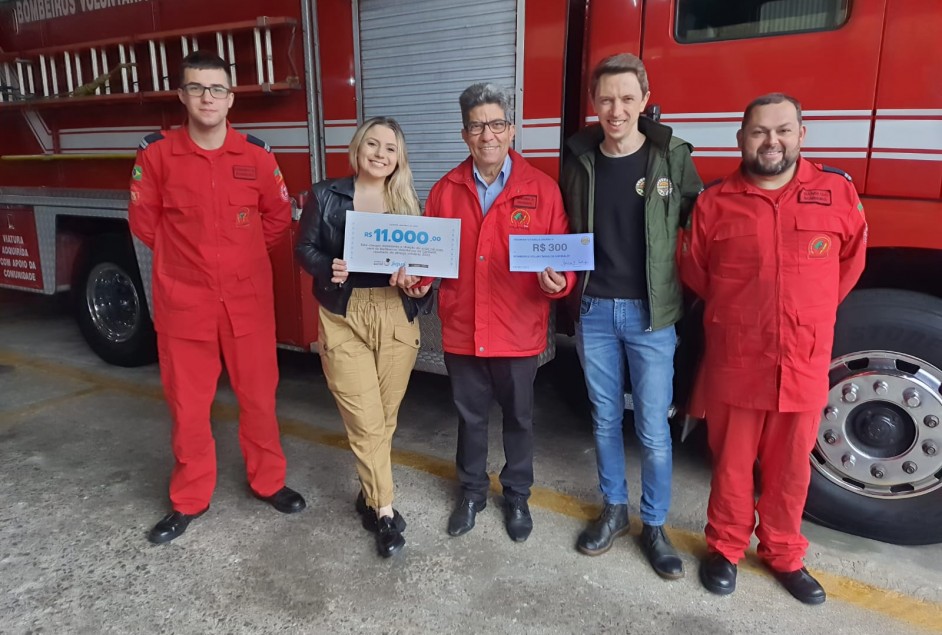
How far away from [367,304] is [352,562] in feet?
3.24

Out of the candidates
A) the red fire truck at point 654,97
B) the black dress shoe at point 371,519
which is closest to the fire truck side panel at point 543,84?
the red fire truck at point 654,97

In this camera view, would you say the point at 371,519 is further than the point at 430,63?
No

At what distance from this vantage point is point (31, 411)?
424 centimetres

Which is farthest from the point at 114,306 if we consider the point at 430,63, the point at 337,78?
the point at 430,63

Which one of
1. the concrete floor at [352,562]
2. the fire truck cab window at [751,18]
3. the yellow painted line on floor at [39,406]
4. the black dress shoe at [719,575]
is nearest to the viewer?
the concrete floor at [352,562]

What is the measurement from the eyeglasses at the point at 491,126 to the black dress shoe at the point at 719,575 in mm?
1723

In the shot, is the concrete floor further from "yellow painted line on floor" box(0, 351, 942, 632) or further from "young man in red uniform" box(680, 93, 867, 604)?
"young man in red uniform" box(680, 93, 867, 604)

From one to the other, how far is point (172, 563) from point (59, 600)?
38cm

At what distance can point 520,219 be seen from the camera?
8.17ft

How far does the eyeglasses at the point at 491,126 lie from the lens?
2400mm

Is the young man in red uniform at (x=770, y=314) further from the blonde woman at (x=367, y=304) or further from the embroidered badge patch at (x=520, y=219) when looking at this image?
the blonde woman at (x=367, y=304)

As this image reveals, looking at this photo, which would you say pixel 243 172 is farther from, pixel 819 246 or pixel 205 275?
pixel 819 246

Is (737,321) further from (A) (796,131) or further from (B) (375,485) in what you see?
(B) (375,485)

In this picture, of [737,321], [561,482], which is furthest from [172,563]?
[737,321]
